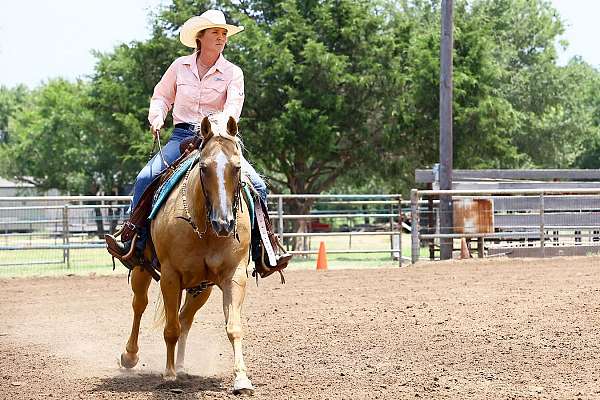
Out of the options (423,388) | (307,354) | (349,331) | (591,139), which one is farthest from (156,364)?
(591,139)

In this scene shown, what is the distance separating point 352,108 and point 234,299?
74.3ft

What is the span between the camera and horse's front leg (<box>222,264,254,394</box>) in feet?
20.4

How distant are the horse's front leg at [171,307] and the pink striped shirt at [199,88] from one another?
1357 millimetres

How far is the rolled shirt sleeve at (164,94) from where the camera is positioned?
24.3ft

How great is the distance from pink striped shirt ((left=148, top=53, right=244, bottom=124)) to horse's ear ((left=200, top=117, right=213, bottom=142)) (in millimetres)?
921

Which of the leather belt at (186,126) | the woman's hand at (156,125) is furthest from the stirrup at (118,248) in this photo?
Answer: the leather belt at (186,126)

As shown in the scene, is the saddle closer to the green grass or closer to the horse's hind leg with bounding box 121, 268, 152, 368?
the horse's hind leg with bounding box 121, 268, 152, 368

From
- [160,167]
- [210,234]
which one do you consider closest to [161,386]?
[210,234]

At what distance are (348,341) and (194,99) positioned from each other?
108 inches

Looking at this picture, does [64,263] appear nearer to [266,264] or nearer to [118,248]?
[118,248]

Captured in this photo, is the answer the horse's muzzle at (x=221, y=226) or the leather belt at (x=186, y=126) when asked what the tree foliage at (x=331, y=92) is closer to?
the leather belt at (x=186, y=126)

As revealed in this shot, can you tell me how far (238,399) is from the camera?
19.8ft

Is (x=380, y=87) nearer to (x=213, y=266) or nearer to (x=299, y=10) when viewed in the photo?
(x=299, y=10)

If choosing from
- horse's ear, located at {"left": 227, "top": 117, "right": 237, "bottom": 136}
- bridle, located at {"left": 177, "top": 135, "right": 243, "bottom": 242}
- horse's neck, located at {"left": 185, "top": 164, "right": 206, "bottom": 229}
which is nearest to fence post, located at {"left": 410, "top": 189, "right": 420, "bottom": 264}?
bridle, located at {"left": 177, "top": 135, "right": 243, "bottom": 242}
